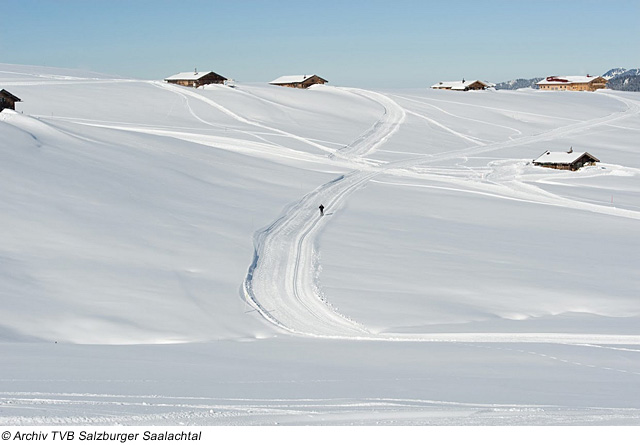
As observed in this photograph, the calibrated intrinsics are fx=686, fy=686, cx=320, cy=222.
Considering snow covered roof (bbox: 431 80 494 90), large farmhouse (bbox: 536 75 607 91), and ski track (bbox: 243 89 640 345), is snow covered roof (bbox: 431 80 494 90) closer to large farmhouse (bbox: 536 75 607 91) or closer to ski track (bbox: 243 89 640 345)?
large farmhouse (bbox: 536 75 607 91)

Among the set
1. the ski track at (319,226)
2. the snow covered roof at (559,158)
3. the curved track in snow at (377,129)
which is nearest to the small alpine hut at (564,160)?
the snow covered roof at (559,158)

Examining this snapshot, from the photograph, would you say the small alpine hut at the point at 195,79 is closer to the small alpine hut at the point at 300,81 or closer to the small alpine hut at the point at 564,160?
Result: the small alpine hut at the point at 300,81

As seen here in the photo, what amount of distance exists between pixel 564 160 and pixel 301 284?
45.2 metres

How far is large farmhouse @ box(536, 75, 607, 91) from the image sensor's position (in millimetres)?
137250

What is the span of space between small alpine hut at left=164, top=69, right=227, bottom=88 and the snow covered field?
3668cm

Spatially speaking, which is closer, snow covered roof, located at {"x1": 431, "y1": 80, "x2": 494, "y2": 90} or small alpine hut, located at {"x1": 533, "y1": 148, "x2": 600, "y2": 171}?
small alpine hut, located at {"x1": 533, "y1": 148, "x2": 600, "y2": 171}

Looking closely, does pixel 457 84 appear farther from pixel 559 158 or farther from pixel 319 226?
pixel 319 226

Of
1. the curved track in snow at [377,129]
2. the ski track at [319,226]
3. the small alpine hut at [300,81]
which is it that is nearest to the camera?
the ski track at [319,226]

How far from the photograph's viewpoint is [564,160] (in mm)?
63125

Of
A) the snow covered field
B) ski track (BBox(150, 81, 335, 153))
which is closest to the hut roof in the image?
the snow covered field

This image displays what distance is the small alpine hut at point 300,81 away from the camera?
11306 cm

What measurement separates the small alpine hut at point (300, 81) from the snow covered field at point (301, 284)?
51741mm

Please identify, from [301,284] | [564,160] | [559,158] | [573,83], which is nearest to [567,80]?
[573,83]

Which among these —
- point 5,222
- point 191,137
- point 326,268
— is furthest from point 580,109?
point 5,222
